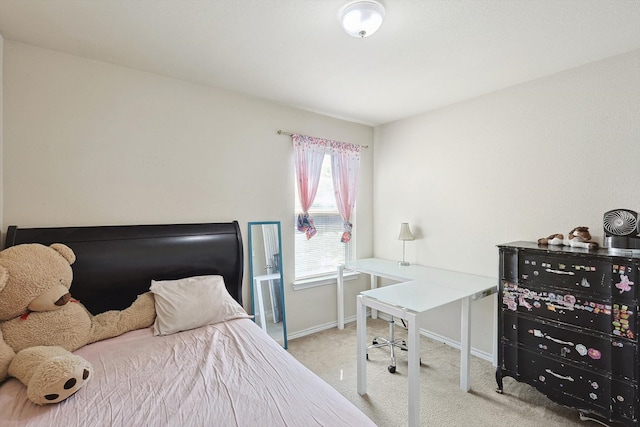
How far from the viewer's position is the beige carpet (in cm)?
193

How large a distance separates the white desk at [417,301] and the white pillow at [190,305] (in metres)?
0.98

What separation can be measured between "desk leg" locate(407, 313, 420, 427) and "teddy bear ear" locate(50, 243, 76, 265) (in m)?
2.16

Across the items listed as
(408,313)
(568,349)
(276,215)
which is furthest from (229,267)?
(568,349)

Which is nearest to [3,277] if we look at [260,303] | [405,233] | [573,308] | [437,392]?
[260,303]

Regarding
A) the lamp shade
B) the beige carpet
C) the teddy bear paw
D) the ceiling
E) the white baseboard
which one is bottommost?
the beige carpet

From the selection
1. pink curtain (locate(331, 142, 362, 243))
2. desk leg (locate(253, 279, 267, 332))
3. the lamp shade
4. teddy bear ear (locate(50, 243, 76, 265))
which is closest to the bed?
teddy bear ear (locate(50, 243, 76, 265))

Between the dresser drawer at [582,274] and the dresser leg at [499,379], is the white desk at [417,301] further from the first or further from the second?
the dresser drawer at [582,274]

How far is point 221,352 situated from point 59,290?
982 millimetres

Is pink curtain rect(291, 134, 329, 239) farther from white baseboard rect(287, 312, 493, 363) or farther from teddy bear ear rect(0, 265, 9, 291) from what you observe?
teddy bear ear rect(0, 265, 9, 291)

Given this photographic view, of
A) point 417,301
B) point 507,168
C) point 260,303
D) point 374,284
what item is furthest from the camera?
point 374,284

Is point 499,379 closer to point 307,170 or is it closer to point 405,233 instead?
point 405,233

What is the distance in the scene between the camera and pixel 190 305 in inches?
78.7

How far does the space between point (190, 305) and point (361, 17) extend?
6.87 feet

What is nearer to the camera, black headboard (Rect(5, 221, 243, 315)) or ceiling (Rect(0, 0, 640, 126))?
ceiling (Rect(0, 0, 640, 126))
